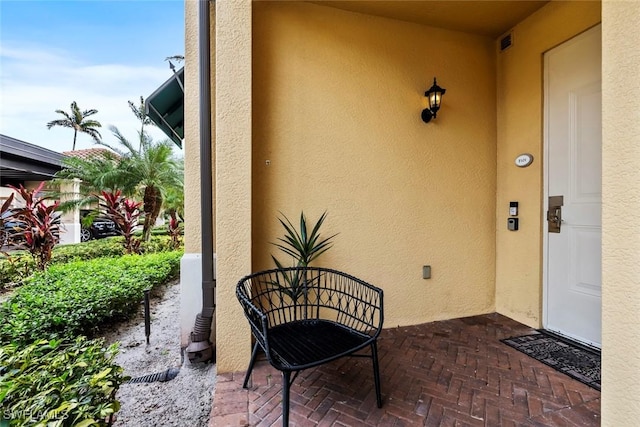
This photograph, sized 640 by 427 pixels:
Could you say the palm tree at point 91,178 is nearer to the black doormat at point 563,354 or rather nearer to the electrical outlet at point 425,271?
the electrical outlet at point 425,271

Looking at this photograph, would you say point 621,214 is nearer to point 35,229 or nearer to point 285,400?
point 285,400

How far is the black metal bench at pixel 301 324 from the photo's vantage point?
156 centimetres

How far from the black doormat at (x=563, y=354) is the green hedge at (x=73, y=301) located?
12.2 feet

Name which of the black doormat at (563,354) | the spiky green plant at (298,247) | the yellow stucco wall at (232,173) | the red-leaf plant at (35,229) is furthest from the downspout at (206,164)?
the red-leaf plant at (35,229)

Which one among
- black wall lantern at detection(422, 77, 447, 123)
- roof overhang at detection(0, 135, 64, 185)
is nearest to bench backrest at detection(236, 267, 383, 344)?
black wall lantern at detection(422, 77, 447, 123)

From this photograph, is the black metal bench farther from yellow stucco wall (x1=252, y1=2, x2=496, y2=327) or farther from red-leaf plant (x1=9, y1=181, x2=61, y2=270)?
red-leaf plant (x1=9, y1=181, x2=61, y2=270)

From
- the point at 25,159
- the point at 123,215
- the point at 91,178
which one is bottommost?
the point at 123,215

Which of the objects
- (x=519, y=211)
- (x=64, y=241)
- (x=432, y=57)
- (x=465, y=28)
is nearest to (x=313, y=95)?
(x=432, y=57)

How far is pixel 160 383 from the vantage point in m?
2.14

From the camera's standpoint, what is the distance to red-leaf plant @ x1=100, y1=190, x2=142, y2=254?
5.59 meters

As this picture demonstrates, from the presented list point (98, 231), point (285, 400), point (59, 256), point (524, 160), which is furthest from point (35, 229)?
point (98, 231)

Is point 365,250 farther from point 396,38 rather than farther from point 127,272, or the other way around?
point 127,272

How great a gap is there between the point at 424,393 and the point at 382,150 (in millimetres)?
2074

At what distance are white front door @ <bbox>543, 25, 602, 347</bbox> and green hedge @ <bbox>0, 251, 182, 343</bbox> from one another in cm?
419
